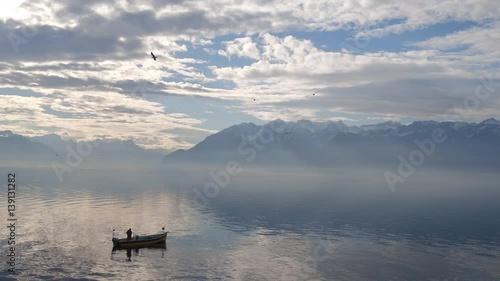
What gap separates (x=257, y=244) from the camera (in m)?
94.9

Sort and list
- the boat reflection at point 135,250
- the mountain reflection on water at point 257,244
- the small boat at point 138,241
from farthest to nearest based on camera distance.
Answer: the small boat at point 138,241, the boat reflection at point 135,250, the mountain reflection on water at point 257,244

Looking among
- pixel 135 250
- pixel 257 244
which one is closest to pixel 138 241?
pixel 135 250

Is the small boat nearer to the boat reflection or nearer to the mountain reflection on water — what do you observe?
the boat reflection

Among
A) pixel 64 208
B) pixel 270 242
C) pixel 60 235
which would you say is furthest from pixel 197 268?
pixel 64 208

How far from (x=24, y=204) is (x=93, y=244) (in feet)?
295

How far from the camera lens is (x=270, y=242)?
319 feet

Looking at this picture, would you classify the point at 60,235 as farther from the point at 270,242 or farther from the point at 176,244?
the point at 270,242

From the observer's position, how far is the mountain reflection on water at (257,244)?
72062mm

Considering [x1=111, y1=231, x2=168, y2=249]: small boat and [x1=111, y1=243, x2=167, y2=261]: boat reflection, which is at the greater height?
[x1=111, y1=231, x2=168, y2=249]: small boat

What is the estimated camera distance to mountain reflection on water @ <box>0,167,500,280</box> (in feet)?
236

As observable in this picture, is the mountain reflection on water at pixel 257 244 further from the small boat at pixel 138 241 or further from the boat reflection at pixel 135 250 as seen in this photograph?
the small boat at pixel 138 241

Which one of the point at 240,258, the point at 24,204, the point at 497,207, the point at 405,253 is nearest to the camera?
the point at 240,258

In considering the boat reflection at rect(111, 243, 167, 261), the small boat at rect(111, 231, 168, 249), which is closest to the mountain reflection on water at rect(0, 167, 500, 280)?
the boat reflection at rect(111, 243, 167, 261)

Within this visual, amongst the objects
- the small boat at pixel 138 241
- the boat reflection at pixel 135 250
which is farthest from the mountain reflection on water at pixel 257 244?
the small boat at pixel 138 241
